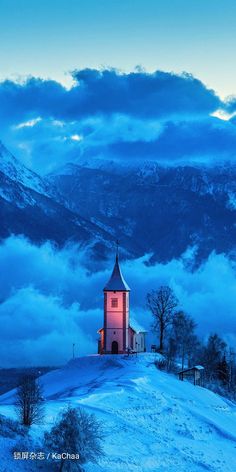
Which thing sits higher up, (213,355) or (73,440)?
(213,355)

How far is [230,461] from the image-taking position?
9100cm

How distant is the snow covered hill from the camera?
82250 millimetres

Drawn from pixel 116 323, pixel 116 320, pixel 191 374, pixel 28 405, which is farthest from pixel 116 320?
pixel 28 405

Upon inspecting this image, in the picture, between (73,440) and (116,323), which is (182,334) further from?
(73,440)

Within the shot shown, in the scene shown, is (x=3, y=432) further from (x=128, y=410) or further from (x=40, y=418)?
(x=128, y=410)

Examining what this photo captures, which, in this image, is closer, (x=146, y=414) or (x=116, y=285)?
(x=146, y=414)

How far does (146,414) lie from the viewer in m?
96.9

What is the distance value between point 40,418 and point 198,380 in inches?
2303

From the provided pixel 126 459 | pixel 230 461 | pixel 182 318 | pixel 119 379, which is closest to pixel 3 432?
pixel 126 459

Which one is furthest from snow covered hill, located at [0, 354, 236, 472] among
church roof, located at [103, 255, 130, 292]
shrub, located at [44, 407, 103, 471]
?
church roof, located at [103, 255, 130, 292]

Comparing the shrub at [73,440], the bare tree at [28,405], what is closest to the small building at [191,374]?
the bare tree at [28,405]

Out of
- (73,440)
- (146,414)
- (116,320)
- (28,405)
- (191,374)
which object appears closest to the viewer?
(73,440)

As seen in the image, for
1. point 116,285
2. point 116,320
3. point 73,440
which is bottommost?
point 73,440

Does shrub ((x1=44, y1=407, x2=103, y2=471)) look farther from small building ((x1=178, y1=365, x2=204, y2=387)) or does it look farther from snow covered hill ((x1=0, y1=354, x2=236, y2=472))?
small building ((x1=178, y1=365, x2=204, y2=387))
